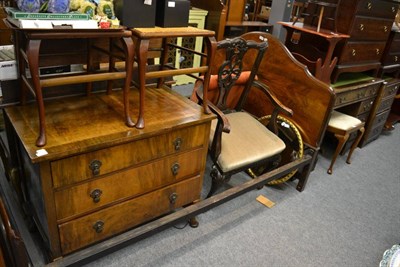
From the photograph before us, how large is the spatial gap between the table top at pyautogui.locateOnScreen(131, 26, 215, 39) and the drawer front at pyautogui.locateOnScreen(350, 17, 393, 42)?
1.47m

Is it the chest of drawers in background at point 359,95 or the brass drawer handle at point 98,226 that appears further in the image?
the chest of drawers in background at point 359,95

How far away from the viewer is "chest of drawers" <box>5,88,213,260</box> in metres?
1.18

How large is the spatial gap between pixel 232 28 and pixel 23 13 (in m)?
3.32

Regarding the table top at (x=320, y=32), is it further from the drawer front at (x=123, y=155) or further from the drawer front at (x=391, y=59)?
the drawer front at (x=123, y=155)

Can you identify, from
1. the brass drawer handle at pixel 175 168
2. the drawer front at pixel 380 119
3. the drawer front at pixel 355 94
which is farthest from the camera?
the drawer front at pixel 380 119

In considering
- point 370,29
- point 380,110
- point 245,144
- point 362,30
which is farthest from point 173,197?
point 380,110

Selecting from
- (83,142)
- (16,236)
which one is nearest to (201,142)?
(83,142)

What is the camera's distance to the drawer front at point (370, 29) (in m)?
2.31

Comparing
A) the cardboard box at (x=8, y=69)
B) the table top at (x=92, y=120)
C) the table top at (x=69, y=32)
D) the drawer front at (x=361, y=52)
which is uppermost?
the table top at (x=69, y=32)

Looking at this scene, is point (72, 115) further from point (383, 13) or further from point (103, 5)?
point (383, 13)

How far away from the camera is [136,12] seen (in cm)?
129

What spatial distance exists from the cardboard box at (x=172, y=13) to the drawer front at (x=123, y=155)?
49cm

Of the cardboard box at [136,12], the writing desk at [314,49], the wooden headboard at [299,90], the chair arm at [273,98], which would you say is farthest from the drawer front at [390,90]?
the cardboard box at [136,12]

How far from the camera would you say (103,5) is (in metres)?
1.24
